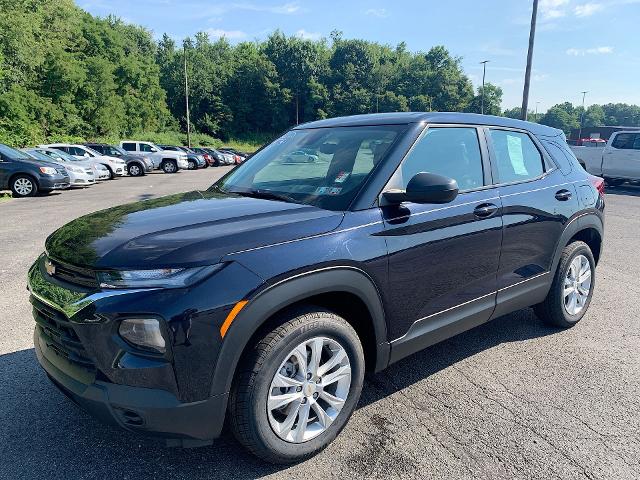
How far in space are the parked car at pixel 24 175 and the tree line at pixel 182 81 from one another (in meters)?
16.7

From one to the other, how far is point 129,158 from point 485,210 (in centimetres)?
2475

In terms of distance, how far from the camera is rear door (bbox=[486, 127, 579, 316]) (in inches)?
140

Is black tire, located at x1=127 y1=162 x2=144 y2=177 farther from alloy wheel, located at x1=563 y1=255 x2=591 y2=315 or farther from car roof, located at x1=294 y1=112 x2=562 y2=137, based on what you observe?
alloy wheel, located at x1=563 y1=255 x2=591 y2=315

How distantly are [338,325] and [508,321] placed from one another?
2704mm

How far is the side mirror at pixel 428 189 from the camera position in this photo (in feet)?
8.75

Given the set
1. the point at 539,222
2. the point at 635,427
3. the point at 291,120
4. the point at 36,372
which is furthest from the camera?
the point at 291,120

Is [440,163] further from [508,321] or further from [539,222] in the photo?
[508,321]

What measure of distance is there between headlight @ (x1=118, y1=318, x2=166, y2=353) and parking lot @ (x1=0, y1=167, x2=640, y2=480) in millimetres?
793

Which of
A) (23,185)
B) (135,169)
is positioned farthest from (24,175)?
(135,169)

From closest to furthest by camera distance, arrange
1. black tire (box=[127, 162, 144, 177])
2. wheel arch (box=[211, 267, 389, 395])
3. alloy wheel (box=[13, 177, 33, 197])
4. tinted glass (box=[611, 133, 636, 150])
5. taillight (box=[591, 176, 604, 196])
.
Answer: wheel arch (box=[211, 267, 389, 395]) → taillight (box=[591, 176, 604, 196]) → alloy wheel (box=[13, 177, 33, 197]) → tinted glass (box=[611, 133, 636, 150]) → black tire (box=[127, 162, 144, 177])

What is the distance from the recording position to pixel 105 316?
208cm

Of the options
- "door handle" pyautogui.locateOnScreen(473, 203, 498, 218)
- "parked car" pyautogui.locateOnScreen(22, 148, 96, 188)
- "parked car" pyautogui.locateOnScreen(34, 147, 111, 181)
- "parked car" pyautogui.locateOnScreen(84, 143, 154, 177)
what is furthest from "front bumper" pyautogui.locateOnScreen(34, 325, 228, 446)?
"parked car" pyautogui.locateOnScreen(84, 143, 154, 177)

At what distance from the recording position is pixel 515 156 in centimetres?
384

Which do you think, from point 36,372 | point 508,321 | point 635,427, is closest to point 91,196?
point 36,372
